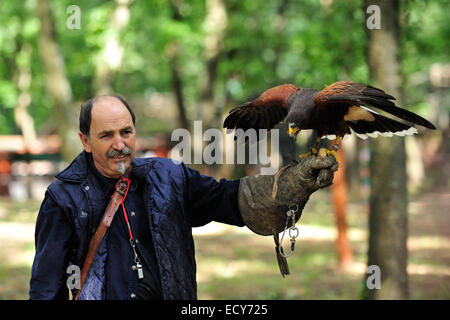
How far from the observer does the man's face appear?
265 centimetres

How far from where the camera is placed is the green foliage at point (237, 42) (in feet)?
24.9

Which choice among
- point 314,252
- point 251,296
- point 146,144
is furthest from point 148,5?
point 146,144

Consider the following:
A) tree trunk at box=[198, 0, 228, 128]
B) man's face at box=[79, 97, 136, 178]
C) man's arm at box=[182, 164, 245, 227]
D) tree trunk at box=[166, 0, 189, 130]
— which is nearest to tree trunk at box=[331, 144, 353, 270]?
tree trunk at box=[198, 0, 228, 128]

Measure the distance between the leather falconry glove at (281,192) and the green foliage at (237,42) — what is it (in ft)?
8.40

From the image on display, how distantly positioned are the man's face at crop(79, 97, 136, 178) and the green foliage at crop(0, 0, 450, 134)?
107 inches

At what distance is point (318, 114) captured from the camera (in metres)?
3.30

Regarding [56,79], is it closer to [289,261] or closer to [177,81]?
[289,261]

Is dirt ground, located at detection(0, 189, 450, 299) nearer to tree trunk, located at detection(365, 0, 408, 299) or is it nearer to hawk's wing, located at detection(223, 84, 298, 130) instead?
tree trunk, located at detection(365, 0, 408, 299)

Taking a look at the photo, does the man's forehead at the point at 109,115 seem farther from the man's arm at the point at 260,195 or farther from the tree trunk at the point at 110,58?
the tree trunk at the point at 110,58

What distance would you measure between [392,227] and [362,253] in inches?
210

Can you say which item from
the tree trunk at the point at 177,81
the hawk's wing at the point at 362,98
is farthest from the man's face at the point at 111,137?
the tree trunk at the point at 177,81

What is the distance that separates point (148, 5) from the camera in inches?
564

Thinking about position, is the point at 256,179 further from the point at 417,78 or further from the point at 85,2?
the point at 417,78

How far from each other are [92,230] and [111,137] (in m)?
0.51
